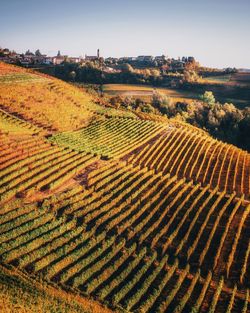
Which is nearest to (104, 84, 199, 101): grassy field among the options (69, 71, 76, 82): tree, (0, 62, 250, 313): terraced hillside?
(69, 71, 76, 82): tree

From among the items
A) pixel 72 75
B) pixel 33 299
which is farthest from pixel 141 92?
pixel 33 299

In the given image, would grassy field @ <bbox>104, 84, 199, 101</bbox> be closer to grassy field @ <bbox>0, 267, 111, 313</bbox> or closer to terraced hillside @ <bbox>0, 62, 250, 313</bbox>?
terraced hillside @ <bbox>0, 62, 250, 313</bbox>

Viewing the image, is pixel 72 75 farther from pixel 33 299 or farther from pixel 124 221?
pixel 33 299

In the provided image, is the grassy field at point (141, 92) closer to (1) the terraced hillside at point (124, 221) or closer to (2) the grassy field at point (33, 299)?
(1) the terraced hillside at point (124, 221)

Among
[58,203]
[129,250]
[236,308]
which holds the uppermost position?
[58,203]

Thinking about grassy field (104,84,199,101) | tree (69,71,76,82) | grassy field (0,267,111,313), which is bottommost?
grassy field (0,267,111,313)

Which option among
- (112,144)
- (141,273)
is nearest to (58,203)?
(141,273)

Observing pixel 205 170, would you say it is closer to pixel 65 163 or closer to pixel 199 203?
pixel 199 203

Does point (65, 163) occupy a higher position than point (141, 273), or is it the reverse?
point (65, 163)

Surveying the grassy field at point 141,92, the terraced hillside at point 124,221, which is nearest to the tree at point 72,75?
the grassy field at point 141,92
